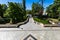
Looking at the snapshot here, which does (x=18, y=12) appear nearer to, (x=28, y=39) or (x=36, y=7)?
(x=28, y=39)

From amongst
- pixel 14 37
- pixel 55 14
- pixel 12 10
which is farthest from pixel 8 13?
pixel 55 14

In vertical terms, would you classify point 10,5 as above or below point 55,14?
above

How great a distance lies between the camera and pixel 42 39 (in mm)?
9742

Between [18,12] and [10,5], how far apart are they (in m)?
2.19

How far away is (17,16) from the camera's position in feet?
94.7

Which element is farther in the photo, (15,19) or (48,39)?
(15,19)

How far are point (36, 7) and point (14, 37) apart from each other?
2134 inches

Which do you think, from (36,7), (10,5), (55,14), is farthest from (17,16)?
(36,7)

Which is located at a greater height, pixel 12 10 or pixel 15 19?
pixel 12 10

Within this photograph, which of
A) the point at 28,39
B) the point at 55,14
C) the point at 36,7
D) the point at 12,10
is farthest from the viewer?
the point at 36,7

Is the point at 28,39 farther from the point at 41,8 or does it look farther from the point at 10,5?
the point at 41,8

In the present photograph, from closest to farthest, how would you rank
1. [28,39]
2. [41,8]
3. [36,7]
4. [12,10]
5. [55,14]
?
[28,39], [12,10], [55,14], [41,8], [36,7]

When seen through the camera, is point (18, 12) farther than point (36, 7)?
No

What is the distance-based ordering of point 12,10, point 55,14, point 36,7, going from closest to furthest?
point 12,10
point 55,14
point 36,7
